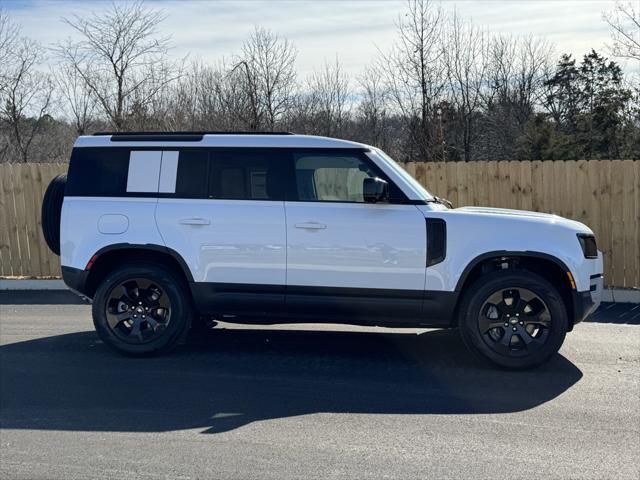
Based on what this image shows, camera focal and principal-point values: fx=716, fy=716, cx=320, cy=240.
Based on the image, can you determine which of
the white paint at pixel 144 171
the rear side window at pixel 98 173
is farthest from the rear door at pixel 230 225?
the rear side window at pixel 98 173

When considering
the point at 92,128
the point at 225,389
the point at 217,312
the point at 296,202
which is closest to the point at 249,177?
the point at 296,202

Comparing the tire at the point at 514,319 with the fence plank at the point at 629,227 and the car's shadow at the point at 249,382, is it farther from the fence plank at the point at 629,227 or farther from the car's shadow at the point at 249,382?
the fence plank at the point at 629,227

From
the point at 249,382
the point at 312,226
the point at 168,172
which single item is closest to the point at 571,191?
the point at 312,226

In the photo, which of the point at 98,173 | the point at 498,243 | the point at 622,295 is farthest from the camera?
the point at 622,295

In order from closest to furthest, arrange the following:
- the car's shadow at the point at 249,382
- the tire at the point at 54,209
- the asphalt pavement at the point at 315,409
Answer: the asphalt pavement at the point at 315,409
the car's shadow at the point at 249,382
the tire at the point at 54,209

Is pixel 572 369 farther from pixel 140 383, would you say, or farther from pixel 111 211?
pixel 111 211

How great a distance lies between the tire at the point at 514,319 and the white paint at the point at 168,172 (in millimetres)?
2968

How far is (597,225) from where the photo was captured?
33.6 feet

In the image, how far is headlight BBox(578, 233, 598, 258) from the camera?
6461mm

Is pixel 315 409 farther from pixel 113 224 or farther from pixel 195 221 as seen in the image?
pixel 113 224

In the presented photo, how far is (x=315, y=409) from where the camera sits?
5438 mm

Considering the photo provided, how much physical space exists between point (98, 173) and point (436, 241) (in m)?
3.30

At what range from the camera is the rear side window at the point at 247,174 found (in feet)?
22.2

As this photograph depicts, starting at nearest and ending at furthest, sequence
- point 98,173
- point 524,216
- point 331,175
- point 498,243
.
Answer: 1. point 498,243
2. point 524,216
3. point 331,175
4. point 98,173
